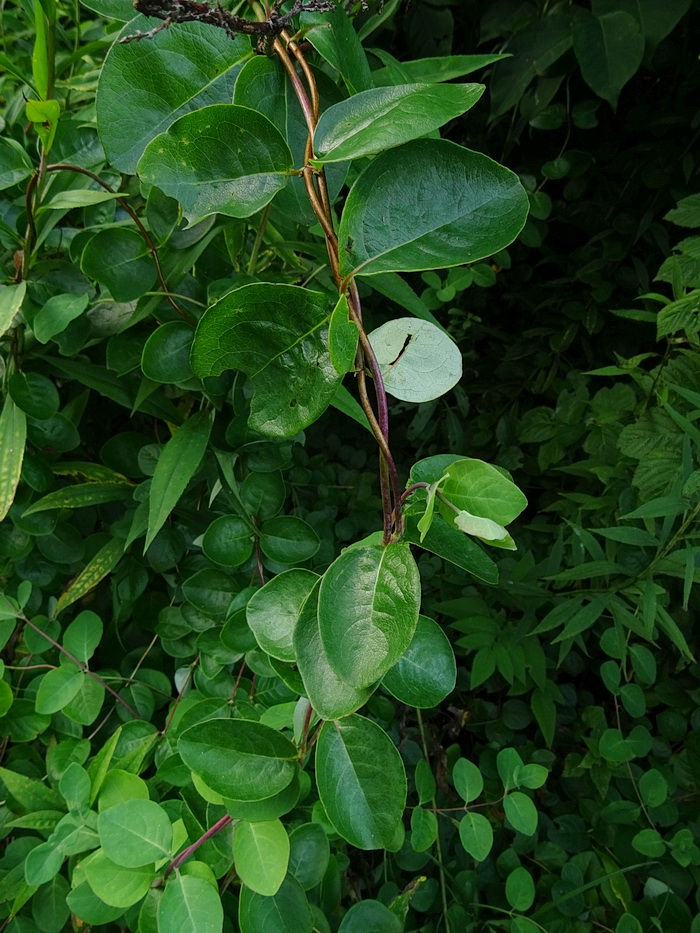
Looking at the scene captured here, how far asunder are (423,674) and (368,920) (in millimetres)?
226

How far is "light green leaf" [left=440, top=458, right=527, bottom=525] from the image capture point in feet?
0.67

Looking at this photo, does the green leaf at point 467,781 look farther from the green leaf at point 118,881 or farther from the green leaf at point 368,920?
the green leaf at point 118,881

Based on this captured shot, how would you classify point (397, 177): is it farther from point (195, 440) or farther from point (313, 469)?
point (313, 469)

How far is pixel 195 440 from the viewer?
1.43 feet

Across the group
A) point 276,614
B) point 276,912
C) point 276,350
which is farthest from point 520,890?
point 276,350

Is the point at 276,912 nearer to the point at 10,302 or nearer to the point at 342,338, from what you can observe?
the point at 342,338

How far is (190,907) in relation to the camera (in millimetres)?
287

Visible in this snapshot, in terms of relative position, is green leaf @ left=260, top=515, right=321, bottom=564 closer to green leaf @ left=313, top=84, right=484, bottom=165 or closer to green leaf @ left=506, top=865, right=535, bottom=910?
green leaf @ left=313, top=84, right=484, bottom=165

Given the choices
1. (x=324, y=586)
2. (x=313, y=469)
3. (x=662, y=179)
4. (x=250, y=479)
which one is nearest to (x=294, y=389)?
(x=324, y=586)

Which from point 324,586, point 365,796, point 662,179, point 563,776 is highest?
point 324,586

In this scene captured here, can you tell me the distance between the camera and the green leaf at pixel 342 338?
0.21 m

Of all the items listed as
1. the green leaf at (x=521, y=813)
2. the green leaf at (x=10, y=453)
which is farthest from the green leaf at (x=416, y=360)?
the green leaf at (x=521, y=813)

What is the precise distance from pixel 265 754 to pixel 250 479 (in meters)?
0.20

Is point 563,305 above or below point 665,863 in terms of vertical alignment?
above
